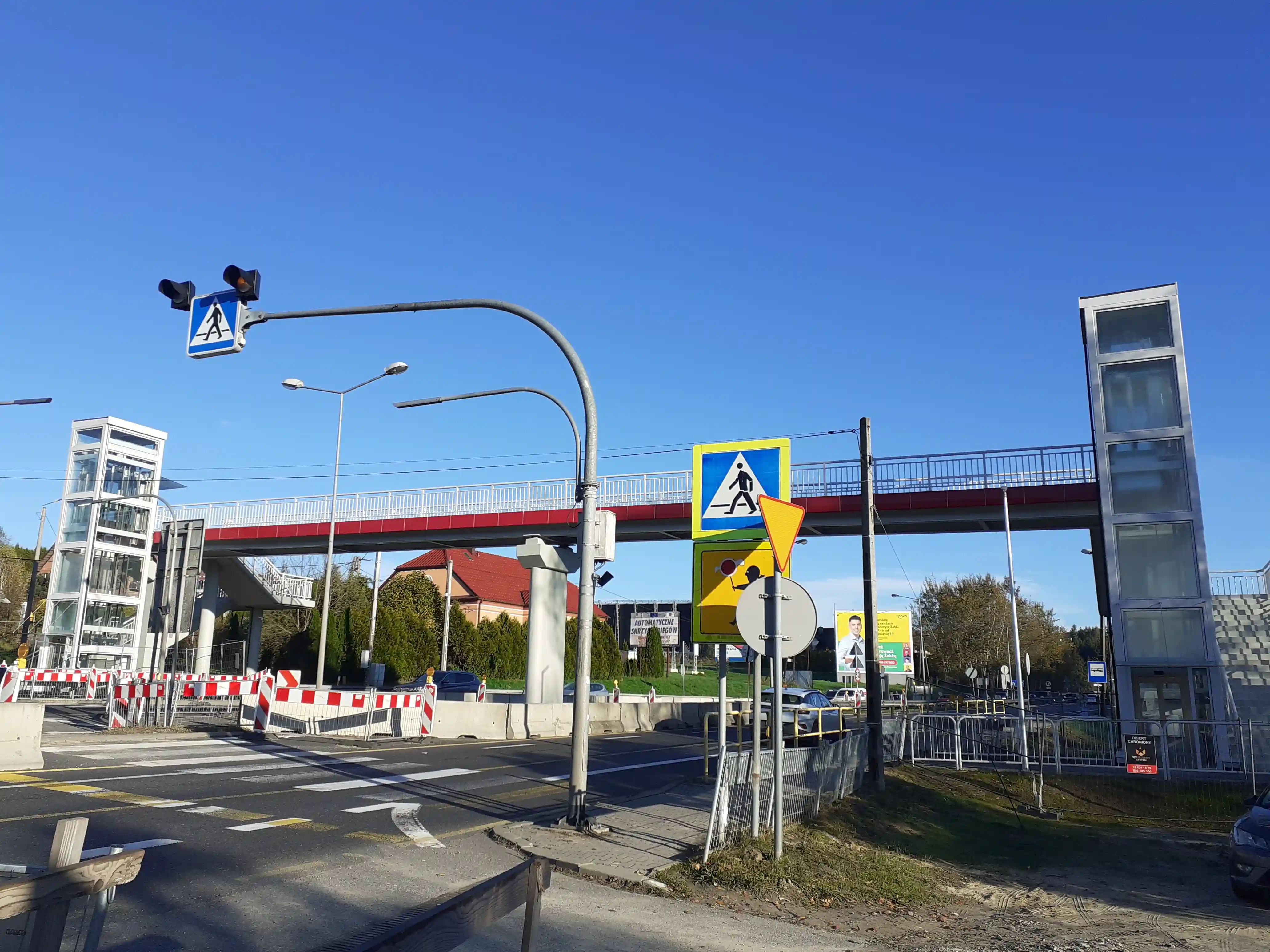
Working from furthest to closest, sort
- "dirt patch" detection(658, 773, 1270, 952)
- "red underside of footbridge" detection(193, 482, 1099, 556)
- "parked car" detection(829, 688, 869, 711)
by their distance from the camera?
"parked car" detection(829, 688, 869, 711) < "red underside of footbridge" detection(193, 482, 1099, 556) < "dirt patch" detection(658, 773, 1270, 952)

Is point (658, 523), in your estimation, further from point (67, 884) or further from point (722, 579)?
point (67, 884)

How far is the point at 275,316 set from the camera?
1174 cm

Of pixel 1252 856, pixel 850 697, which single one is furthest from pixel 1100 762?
pixel 850 697

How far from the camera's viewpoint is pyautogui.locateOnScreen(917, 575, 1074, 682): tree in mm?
66188

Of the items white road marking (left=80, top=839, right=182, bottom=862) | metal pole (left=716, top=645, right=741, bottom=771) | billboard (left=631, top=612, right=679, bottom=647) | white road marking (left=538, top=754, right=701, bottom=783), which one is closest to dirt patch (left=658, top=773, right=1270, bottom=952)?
metal pole (left=716, top=645, right=741, bottom=771)

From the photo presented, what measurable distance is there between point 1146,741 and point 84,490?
3534 centimetres

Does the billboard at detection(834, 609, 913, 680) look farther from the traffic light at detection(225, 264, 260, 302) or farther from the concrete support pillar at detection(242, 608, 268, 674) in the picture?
the traffic light at detection(225, 264, 260, 302)

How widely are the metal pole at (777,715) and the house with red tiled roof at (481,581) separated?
193 feet

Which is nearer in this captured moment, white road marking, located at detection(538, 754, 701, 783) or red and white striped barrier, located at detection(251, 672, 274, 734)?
white road marking, located at detection(538, 754, 701, 783)

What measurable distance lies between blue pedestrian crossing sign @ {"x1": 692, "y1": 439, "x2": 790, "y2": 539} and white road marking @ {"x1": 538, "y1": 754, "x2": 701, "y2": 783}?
23.0 feet

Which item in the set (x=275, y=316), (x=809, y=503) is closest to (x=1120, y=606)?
(x=809, y=503)

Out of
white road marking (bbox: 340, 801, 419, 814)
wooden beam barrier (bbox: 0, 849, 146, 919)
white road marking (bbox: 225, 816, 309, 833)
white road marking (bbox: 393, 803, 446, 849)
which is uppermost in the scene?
wooden beam barrier (bbox: 0, 849, 146, 919)

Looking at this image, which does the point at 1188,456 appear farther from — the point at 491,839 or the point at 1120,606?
the point at 491,839

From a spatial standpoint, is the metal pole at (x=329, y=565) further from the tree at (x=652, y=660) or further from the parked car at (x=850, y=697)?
the tree at (x=652, y=660)
